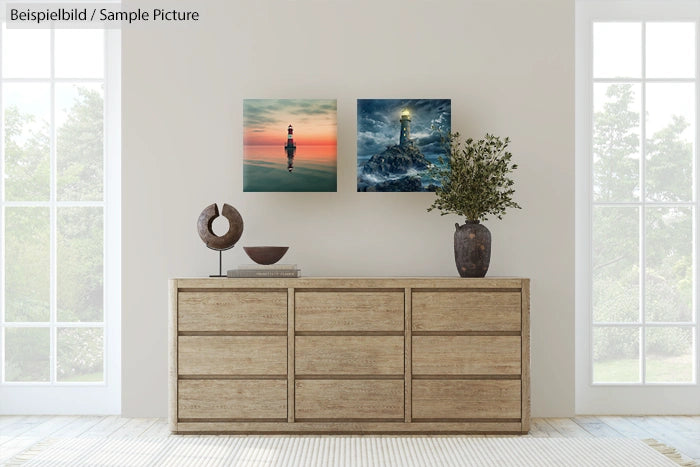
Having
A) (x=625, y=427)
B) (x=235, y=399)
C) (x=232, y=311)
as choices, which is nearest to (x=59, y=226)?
(x=232, y=311)

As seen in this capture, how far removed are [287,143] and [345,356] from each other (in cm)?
120

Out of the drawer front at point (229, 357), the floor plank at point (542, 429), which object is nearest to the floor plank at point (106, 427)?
the drawer front at point (229, 357)

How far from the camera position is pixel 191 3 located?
3977 millimetres

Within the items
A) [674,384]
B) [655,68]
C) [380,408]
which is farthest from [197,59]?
[674,384]

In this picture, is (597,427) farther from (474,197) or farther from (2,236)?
(2,236)

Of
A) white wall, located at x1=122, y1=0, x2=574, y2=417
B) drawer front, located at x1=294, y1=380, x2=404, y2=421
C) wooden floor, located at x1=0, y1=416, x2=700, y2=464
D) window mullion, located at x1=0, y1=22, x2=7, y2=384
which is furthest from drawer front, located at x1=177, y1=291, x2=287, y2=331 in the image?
window mullion, located at x1=0, y1=22, x2=7, y2=384

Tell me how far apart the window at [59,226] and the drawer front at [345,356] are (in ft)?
4.13

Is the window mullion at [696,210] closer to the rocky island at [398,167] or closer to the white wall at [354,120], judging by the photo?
the white wall at [354,120]

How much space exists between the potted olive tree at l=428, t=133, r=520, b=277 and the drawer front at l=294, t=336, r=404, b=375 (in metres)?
0.57

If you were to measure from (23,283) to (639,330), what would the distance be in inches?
139

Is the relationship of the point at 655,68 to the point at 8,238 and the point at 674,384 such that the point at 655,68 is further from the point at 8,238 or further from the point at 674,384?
the point at 8,238

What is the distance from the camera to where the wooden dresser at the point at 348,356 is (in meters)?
3.51

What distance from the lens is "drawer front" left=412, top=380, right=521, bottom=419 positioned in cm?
352

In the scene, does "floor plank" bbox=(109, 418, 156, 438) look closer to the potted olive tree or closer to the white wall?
the white wall
